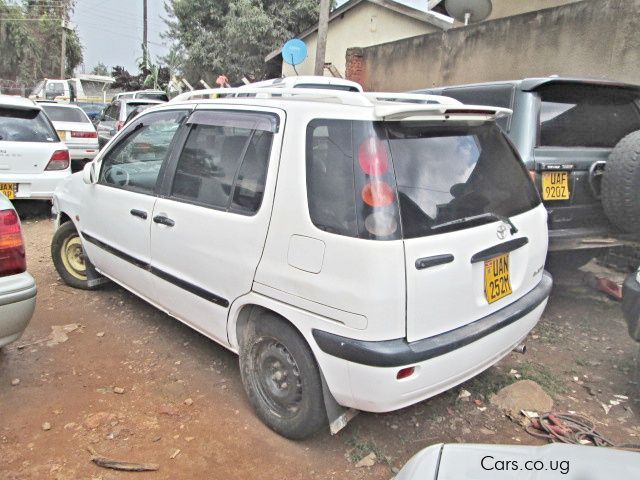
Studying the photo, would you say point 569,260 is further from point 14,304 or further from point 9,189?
point 9,189

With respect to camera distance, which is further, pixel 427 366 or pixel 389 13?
pixel 389 13

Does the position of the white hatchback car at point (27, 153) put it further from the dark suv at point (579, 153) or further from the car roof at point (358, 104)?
the dark suv at point (579, 153)

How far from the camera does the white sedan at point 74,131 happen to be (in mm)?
9781

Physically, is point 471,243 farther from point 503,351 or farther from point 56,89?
point 56,89

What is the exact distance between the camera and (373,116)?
2.21 metres

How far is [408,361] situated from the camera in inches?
83.2

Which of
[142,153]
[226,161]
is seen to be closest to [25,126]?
[142,153]

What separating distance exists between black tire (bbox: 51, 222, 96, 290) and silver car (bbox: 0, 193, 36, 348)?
1623 millimetres

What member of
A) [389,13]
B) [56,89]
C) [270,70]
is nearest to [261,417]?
[389,13]

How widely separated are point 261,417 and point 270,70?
18.3m

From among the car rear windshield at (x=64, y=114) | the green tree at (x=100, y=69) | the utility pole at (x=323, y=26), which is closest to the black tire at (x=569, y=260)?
the utility pole at (x=323, y=26)

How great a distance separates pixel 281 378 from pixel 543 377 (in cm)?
177

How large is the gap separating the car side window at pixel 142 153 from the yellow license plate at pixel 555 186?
2521 mm

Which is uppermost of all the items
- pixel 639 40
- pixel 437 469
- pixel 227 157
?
pixel 639 40
